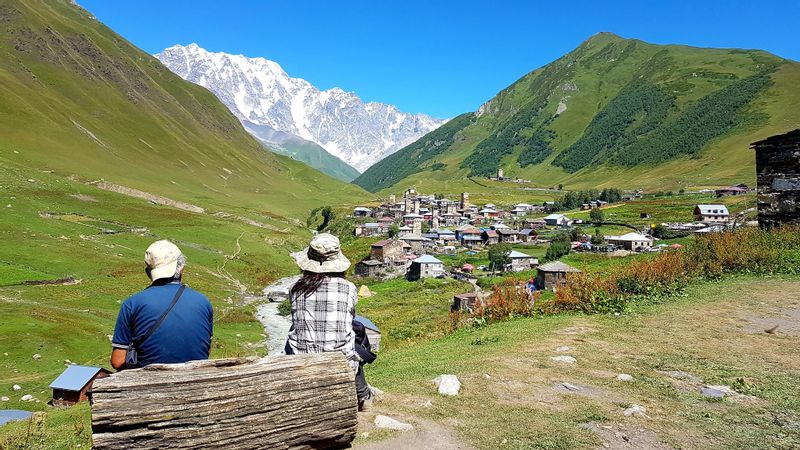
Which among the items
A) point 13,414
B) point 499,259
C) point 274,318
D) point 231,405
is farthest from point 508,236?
point 231,405

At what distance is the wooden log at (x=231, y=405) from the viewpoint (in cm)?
515

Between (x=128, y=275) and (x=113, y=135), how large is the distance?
395 ft

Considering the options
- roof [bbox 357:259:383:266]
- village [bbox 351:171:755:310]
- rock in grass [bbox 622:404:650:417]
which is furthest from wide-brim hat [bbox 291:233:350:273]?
roof [bbox 357:259:383:266]

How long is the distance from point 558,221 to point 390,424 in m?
127

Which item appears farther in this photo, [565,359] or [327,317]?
[565,359]

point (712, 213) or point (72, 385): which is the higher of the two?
point (712, 213)

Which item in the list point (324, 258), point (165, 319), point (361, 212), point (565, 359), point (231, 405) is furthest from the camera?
point (361, 212)

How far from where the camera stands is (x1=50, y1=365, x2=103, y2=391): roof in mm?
27975

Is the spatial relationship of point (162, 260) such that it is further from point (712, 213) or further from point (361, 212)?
point (361, 212)

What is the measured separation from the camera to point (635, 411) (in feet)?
25.7

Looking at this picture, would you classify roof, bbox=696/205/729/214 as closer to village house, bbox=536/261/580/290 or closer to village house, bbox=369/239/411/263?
village house, bbox=536/261/580/290

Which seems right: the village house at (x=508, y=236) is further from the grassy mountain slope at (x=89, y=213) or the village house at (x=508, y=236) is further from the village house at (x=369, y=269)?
the grassy mountain slope at (x=89, y=213)

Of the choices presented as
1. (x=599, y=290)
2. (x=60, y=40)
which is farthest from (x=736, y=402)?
(x=60, y=40)

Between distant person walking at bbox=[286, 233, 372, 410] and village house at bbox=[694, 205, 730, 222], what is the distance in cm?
10871
